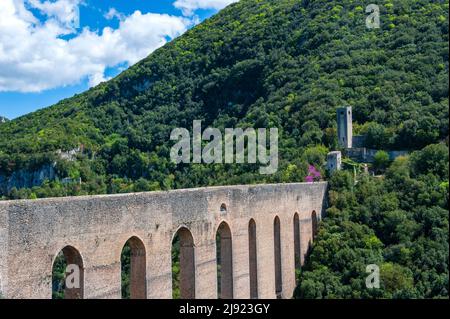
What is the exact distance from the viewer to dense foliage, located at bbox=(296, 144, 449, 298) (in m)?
25.1

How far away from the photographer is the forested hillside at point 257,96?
4188cm

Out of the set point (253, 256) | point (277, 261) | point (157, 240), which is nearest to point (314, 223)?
point (277, 261)

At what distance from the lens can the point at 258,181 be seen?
35.8 meters

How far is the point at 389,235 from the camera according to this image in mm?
28969

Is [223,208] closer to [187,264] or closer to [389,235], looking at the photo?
[187,264]

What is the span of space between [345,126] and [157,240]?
2788 centimetres

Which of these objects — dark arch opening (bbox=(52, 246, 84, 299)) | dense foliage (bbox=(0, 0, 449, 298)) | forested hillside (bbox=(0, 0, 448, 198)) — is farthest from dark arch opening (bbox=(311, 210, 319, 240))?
dark arch opening (bbox=(52, 246, 84, 299))

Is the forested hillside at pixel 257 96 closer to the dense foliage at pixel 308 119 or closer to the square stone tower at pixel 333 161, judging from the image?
the dense foliage at pixel 308 119
